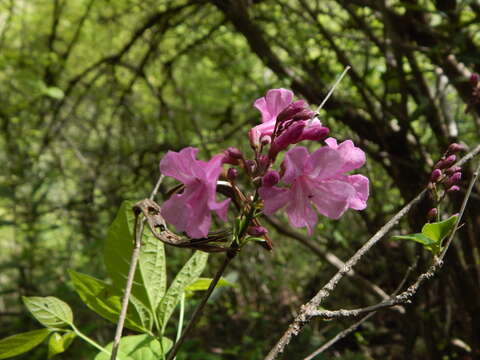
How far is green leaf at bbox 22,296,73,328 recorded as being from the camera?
1.09m

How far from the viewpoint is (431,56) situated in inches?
95.8

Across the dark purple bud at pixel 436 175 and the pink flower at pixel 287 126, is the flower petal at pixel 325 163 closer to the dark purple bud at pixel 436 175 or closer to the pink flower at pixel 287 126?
the pink flower at pixel 287 126

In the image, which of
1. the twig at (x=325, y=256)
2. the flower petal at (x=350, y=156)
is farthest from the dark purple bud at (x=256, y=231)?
the twig at (x=325, y=256)

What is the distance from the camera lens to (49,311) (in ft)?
3.67

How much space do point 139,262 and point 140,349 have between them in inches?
9.7

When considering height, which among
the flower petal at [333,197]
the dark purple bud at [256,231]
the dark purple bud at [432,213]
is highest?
the dark purple bud at [256,231]

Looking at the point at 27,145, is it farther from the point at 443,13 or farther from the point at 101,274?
the point at 443,13

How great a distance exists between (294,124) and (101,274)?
12.1 ft

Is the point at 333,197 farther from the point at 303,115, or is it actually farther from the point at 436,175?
the point at 436,175

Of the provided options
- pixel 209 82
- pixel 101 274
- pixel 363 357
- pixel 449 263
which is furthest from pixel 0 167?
pixel 449 263

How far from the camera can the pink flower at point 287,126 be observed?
0.88 metres

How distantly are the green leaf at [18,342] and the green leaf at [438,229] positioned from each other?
1.00 metres

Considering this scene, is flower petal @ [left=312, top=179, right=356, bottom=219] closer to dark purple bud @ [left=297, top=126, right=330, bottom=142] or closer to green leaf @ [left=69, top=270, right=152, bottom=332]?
dark purple bud @ [left=297, top=126, right=330, bottom=142]

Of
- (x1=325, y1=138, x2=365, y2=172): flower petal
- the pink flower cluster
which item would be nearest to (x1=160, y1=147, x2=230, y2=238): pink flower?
the pink flower cluster
